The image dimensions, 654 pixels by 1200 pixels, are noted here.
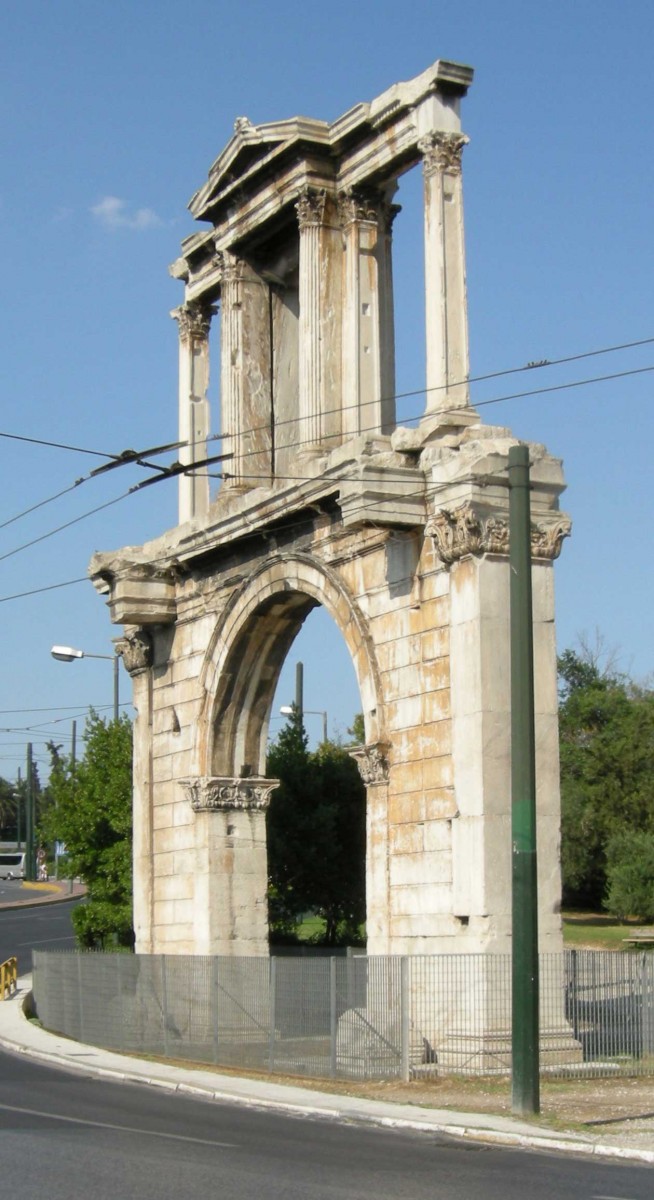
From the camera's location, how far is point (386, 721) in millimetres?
19891

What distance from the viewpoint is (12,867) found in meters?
103

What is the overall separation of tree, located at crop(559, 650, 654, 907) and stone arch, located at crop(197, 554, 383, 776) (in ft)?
105

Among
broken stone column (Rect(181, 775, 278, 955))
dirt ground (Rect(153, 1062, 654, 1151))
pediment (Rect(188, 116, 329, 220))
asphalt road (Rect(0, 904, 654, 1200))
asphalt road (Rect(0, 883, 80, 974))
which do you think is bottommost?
asphalt road (Rect(0, 883, 80, 974))

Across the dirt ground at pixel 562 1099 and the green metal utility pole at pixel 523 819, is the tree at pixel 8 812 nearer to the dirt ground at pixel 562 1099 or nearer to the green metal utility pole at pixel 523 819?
the dirt ground at pixel 562 1099

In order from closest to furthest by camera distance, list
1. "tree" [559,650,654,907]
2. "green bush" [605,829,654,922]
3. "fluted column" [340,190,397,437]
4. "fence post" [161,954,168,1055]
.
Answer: "fluted column" [340,190,397,437], "fence post" [161,954,168,1055], "green bush" [605,829,654,922], "tree" [559,650,654,907]

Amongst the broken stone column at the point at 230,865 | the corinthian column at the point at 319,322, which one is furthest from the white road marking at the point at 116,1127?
the corinthian column at the point at 319,322

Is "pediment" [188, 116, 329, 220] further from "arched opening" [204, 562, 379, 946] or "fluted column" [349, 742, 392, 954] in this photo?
"fluted column" [349, 742, 392, 954]

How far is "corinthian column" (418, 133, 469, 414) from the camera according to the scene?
64.7 feet

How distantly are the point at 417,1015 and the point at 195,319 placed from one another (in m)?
12.9

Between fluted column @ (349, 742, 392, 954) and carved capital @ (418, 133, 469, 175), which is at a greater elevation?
carved capital @ (418, 133, 469, 175)

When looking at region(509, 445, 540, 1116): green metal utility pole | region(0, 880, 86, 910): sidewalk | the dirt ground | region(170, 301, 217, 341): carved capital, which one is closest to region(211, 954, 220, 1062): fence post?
the dirt ground

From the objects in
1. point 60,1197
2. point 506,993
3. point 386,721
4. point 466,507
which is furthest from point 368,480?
point 60,1197

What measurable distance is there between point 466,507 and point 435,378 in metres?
2.37

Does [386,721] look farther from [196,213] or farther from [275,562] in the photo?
[196,213]
